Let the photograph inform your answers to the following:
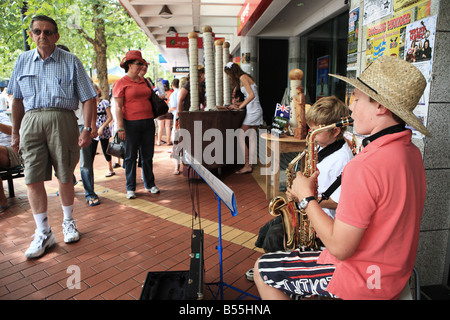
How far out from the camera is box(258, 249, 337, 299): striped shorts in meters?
1.52

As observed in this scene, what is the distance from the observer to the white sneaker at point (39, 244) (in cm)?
306

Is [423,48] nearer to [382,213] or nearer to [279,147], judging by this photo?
[382,213]

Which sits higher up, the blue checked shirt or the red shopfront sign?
the red shopfront sign

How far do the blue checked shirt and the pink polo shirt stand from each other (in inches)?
112

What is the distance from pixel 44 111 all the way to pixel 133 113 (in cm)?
160

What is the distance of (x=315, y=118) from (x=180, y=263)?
5.77 feet

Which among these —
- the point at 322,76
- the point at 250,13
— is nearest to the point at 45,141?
the point at 250,13

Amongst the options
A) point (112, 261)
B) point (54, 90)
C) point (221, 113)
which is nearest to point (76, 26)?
point (221, 113)

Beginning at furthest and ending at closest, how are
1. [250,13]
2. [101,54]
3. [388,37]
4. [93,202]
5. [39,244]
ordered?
1. [101,54]
2. [250,13]
3. [93,202]
4. [39,244]
5. [388,37]

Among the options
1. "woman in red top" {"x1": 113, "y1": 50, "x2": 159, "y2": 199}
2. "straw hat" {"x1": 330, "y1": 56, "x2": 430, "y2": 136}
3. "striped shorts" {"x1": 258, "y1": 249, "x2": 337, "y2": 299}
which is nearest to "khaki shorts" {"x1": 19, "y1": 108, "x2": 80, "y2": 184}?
"woman in red top" {"x1": 113, "y1": 50, "x2": 159, "y2": 199}

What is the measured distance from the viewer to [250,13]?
689 cm

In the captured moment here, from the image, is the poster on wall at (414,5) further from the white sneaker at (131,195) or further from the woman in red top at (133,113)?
the white sneaker at (131,195)

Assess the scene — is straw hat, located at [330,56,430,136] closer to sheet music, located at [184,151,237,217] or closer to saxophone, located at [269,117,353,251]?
saxophone, located at [269,117,353,251]
